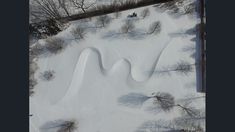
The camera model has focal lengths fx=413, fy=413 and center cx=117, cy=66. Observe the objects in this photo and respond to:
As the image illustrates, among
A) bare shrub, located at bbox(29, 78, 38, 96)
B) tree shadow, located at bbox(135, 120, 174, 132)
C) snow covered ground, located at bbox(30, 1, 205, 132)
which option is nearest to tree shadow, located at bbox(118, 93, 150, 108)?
snow covered ground, located at bbox(30, 1, 205, 132)

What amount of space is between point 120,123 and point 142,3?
2.50ft

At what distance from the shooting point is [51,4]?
2758 millimetres

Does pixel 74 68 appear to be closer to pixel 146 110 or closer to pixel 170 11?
pixel 146 110

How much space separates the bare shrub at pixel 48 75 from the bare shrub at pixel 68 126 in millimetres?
306

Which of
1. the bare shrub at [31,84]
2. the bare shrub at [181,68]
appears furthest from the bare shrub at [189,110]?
the bare shrub at [31,84]

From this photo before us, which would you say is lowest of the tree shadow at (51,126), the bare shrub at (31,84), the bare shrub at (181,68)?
the tree shadow at (51,126)

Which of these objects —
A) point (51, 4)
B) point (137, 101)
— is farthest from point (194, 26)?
point (51, 4)

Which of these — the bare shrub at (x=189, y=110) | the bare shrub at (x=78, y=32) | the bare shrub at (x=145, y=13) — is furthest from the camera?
the bare shrub at (x=78, y=32)

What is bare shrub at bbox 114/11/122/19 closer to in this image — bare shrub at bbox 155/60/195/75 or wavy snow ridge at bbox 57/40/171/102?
wavy snow ridge at bbox 57/40/171/102

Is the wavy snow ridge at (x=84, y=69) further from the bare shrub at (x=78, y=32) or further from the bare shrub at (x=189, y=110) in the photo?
the bare shrub at (x=189, y=110)

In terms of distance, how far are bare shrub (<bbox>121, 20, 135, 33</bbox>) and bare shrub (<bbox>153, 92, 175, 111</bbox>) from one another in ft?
1.42

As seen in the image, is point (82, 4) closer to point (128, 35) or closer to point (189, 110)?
point (128, 35)

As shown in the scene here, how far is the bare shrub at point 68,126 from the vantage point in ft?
8.69

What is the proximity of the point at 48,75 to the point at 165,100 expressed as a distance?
79 centimetres
